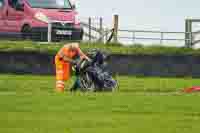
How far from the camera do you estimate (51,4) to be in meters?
37.0

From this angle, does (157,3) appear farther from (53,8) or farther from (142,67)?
(142,67)

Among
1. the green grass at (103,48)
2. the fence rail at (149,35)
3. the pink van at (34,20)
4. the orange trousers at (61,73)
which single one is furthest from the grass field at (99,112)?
the fence rail at (149,35)

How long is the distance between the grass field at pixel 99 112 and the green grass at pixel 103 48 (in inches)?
255

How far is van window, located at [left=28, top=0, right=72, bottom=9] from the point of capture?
1443 inches

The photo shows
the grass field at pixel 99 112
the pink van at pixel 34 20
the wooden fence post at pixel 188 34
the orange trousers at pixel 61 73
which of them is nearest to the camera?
the grass field at pixel 99 112

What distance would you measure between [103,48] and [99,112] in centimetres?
1506

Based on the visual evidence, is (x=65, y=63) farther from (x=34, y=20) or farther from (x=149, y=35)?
(x=149, y=35)

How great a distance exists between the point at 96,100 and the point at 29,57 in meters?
11.0

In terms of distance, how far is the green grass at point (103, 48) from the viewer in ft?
107

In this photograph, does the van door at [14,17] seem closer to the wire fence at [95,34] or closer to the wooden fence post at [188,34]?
the wire fence at [95,34]

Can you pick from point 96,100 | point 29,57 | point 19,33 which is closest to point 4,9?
point 19,33

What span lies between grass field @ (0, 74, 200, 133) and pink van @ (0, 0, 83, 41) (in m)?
10.2

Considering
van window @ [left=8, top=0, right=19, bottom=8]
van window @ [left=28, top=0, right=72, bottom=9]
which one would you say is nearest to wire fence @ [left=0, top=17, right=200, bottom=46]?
van window @ [left=28, top=0, right=72, bottom=9]

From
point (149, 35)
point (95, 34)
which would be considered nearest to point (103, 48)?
point (149, 35)
